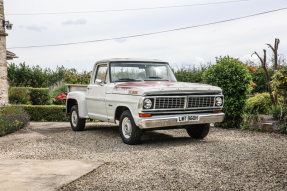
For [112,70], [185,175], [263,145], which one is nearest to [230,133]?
[263,145]

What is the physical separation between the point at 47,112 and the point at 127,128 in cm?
757

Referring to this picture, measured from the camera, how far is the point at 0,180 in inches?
179

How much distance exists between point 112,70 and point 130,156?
2.64 metres

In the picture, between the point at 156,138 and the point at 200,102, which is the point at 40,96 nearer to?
the point at 156,138

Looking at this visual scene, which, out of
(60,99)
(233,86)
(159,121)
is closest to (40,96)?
(60,99)

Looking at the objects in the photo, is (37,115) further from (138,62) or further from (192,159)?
(192,159)

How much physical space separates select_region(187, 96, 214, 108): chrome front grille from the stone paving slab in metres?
2.57

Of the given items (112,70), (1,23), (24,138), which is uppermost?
(1,23)

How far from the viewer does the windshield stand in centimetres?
773

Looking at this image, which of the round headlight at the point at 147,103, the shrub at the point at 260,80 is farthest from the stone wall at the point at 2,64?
the shrub at the point at 260,80

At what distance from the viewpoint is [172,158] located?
5758 millimetres

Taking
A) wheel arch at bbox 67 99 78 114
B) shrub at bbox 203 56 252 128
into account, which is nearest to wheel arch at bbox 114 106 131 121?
wheel arch at bbox 67 99 78 114

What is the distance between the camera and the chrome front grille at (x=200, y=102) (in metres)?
6.88

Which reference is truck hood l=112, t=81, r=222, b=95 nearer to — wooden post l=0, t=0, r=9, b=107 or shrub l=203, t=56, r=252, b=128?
shrub l=203, t=56, r=252, b=128
